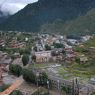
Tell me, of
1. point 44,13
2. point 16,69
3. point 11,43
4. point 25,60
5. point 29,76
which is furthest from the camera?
point 44,13

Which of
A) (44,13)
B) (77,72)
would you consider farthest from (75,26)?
(77,72)

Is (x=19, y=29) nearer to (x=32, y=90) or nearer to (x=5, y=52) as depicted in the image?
(x=5, y=52)

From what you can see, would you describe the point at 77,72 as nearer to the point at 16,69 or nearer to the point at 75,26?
the point at 16,69

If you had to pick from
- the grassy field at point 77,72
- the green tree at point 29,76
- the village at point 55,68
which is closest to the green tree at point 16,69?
the village at point 55,68

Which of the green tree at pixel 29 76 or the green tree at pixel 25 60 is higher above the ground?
the green tree at pixel 25 60

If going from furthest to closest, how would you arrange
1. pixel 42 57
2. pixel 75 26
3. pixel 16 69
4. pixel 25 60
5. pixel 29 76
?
1. pixel 75 26
2. pixel 42 57
3. pixel 25 60
4. pixel 16 69
5. pixel 29 76

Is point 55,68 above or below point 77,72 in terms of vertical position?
above

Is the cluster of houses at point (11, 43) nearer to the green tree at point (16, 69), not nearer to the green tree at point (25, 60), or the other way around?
the green tree at point (25, 60)

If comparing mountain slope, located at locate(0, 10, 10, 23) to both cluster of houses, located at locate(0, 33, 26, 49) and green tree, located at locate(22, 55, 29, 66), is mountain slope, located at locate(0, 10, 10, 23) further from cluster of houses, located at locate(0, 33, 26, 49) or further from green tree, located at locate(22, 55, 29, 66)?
green tree, located at locate(22, 55, 29, 66)
